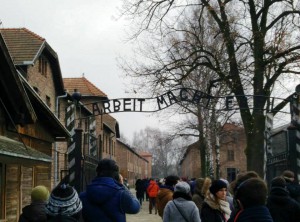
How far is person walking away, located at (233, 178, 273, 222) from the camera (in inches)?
167

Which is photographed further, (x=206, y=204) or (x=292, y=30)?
(x=292, y=30)

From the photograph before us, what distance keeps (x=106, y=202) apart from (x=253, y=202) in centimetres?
237

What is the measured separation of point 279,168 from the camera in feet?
43.3

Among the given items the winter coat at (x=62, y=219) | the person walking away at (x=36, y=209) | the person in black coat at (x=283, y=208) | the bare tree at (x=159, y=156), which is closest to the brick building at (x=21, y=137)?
the person walking away at (x=36, y=209)

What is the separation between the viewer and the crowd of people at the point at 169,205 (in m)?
4.36

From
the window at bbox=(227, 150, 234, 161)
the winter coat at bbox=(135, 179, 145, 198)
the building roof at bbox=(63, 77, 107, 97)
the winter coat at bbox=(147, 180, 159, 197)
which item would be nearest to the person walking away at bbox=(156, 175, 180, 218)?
the winter coat at bbox=(147, 180, 159, 197)

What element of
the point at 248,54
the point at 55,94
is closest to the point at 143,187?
the point at 55,94

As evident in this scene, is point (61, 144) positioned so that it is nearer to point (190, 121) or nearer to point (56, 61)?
point (56, 61)

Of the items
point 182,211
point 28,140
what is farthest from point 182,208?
point 28,140

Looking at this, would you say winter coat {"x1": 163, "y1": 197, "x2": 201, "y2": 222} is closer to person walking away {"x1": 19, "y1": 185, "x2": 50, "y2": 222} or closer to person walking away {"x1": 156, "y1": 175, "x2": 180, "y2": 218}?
person walking away {"x1": 19, "y1": 185, "x2": 50, "y2": 222}

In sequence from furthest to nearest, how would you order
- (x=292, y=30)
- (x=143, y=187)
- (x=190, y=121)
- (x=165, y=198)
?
(x=190, y=121) → (x=143, y=187) → (x=292, y=30) → (x=165, y=198)

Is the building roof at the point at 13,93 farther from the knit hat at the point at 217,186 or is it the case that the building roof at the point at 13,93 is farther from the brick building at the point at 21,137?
the knit hat at the point at 217,186

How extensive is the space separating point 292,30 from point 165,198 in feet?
36.1

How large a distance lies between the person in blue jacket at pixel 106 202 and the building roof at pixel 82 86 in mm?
35854
